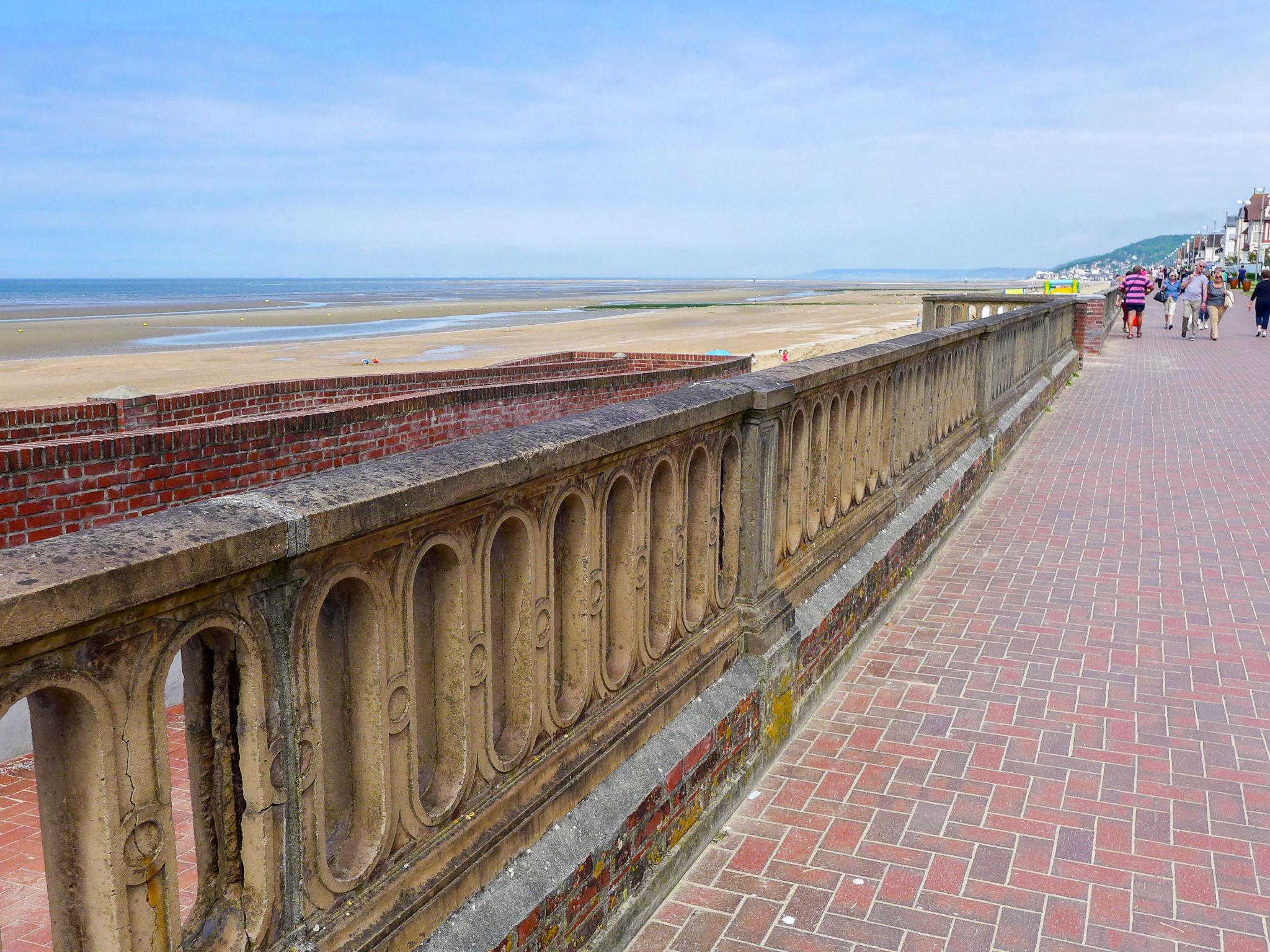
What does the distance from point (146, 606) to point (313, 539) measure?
352mm

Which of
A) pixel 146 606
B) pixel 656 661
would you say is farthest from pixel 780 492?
pixel 146 606

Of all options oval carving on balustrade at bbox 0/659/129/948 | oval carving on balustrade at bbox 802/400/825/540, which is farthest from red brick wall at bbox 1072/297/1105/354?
oval carving on balustrade at bbox 0/659/129/948

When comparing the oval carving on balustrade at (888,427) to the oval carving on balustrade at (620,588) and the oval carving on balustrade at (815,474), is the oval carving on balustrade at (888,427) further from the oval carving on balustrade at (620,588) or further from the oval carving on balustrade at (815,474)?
the oval carving on balustrade at (620,588)

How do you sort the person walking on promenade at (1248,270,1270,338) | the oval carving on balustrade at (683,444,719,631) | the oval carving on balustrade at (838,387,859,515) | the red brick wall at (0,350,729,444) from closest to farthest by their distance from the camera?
1. the oval carving on balustrade at (683,444,719,631)
2. the oval carving on balustrade at (838,387,859,515)
3. the red brick wall at (0,350,729,444)
4. the person walking on promenade at (1248,270,1270,338)

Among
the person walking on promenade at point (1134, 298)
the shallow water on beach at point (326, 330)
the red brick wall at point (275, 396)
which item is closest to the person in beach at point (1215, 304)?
the person walking on promenade at point (1134, 298)

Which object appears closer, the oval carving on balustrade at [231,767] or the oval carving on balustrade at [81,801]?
the oval carving on balustrade at [81,801]

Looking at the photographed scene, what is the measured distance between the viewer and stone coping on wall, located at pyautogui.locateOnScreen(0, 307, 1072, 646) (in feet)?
5.10

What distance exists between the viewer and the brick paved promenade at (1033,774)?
343 centimetres

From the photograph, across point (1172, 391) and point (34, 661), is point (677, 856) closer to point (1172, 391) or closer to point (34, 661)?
point (34, 661)

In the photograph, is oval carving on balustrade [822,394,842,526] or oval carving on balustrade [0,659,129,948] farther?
oval carving on balustrade [822,394,842,526]

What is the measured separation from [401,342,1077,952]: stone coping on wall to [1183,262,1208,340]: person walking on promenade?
25.8m

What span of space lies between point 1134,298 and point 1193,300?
1.42 meters

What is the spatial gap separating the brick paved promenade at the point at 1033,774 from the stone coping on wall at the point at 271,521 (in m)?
1.57

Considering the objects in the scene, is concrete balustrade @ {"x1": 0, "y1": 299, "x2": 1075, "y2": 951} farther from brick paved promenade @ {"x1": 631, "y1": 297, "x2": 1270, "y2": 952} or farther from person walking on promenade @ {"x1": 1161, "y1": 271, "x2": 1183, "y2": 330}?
person walking on promenade @ {"x1": 1161, "y1": 271, "x2": 1183, "y2": 330}
